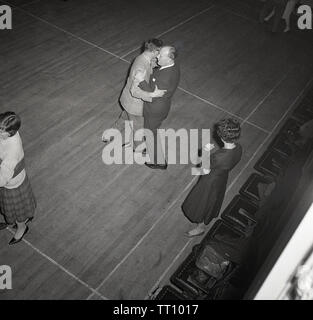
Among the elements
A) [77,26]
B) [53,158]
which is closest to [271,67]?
[77,26]

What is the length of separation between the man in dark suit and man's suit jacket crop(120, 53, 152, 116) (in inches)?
3.6

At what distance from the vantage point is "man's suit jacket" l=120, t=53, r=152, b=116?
4.07m

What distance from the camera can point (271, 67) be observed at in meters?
7.67

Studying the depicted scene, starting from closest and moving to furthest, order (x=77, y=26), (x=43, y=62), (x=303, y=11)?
(x=43, y=62) < (x=77, y=26) < (x=303, y=11)

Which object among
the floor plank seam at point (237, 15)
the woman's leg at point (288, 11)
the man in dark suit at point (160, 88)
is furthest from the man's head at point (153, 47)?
the woman's leg at point (288, 11)

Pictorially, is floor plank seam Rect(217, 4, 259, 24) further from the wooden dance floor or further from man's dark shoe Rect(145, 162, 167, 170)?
man's dark shoe Rect(145, 162, 167, 170)

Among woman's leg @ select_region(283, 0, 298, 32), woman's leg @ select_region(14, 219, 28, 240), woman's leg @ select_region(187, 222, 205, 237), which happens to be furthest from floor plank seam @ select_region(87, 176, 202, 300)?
woman's leg @ select_region(283, 0, 298, 32)

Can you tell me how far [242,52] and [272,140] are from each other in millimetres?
2870

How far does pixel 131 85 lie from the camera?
165 inches

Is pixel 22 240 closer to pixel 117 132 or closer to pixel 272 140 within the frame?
pixel 117 132

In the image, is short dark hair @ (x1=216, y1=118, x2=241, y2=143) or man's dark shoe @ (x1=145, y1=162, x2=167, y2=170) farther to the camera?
man's dark shoe @ (x1=145, y1=162, x2=167, y2=170)

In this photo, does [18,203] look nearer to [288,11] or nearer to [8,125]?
[8,125]

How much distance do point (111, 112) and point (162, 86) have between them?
76.2 inches

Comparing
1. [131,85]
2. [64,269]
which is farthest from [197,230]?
[131,85]
